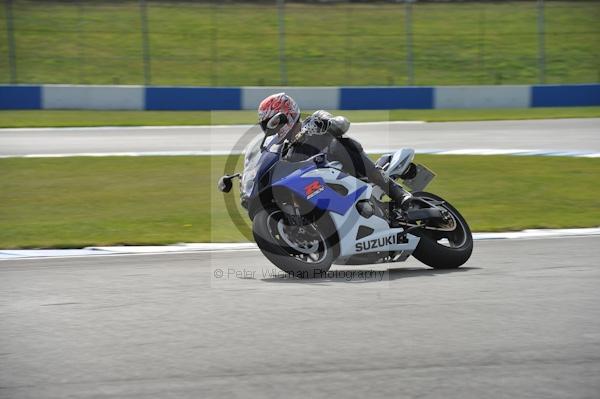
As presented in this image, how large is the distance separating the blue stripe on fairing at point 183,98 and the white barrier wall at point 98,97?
0.86ft

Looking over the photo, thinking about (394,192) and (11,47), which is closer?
(394,192)

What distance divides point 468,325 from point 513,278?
156cm

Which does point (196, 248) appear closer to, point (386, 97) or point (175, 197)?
point (175, 197)

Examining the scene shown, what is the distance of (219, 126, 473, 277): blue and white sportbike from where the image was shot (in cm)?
709

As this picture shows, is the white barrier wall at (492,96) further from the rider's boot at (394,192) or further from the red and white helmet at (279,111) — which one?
the red and white helmet at (279,111)

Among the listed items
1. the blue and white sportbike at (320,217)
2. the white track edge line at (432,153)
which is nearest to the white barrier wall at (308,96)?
the white track edge line at (432,153)

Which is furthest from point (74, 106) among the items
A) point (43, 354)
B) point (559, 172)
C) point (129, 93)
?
point (43, 354)

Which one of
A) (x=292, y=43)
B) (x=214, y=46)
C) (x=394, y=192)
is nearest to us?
(x=394, y=192)

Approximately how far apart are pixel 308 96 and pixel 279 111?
16.8 metres

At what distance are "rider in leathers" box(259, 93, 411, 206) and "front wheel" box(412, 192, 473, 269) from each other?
324 millimetres

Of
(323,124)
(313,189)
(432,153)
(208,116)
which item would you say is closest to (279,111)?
(323,124)

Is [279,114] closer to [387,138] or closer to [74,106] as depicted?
[387,138]

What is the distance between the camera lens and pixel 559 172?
14.0 metres

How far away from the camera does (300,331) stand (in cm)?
559
